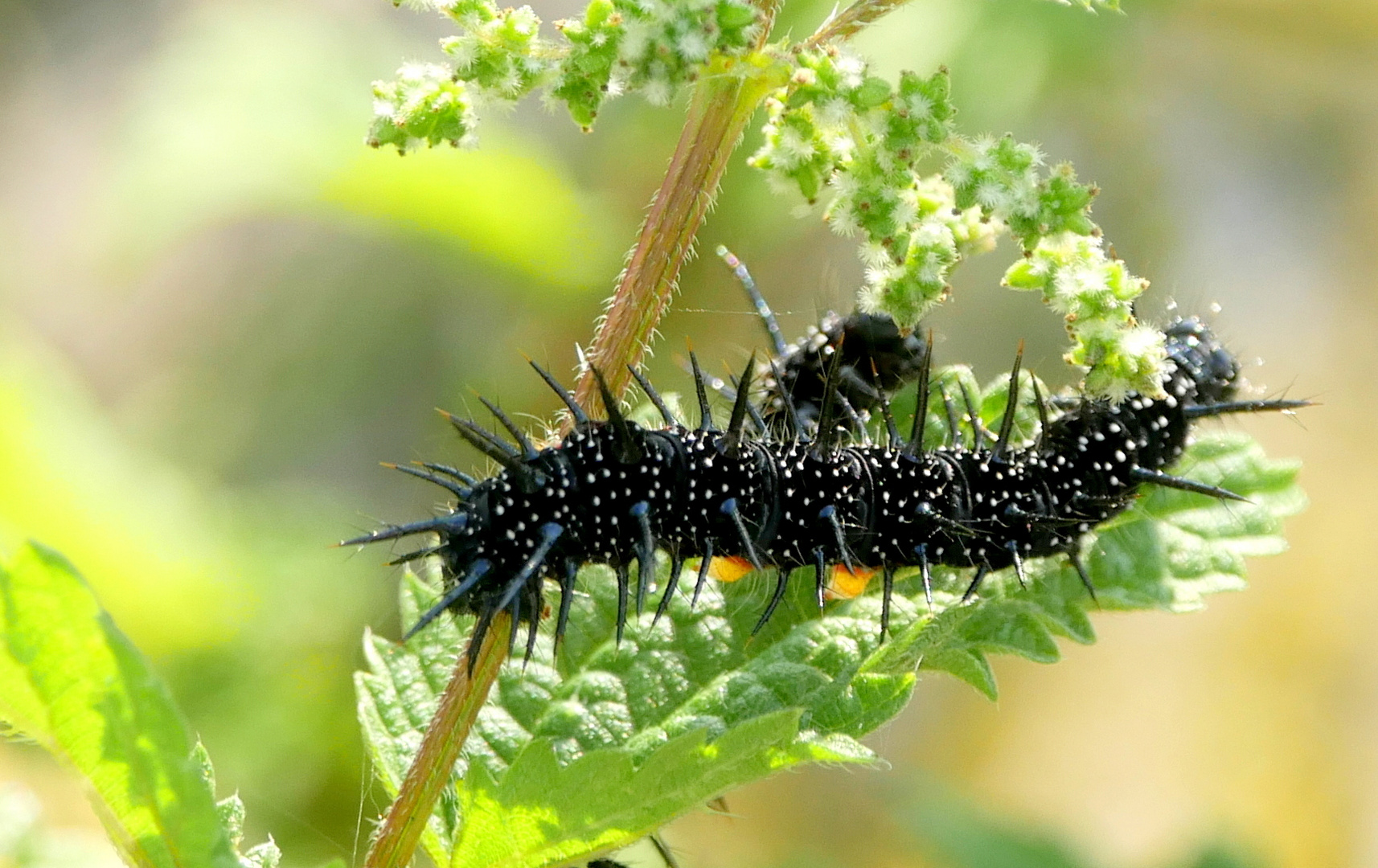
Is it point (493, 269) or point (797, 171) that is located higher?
point (797, 171)

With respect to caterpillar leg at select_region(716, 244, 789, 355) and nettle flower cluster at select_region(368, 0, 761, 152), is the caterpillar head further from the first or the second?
nettle flower cluster at select_region(368, 0, 761, 152)

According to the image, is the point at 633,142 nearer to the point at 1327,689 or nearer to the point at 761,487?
the point at 761,487

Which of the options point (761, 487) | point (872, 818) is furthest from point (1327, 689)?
point (761, 487)

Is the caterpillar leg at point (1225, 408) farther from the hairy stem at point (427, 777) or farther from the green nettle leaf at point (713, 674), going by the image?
the hairy stem at point (427, 777)

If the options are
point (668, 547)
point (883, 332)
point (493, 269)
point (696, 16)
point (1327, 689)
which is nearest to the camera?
point (696, 16)

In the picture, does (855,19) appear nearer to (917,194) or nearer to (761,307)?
(917,194)

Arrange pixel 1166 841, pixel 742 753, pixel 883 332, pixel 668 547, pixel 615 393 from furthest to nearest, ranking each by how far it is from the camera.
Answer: pixel 1166 841
pixel 883 332
pixel 668 547
pixel 615 393
pixel 742 753

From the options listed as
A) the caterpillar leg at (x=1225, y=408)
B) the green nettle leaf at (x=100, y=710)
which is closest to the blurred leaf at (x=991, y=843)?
the caterpillar leg at (x=1225, y=408)
